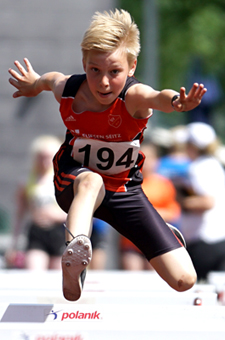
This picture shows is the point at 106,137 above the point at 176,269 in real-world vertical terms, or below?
above

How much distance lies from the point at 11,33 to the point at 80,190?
17.2 feet

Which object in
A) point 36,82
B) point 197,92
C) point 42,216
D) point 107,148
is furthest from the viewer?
point 42,216

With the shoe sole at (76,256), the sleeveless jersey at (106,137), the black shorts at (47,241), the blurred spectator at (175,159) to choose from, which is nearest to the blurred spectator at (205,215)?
the blurred spectator at (175,159)

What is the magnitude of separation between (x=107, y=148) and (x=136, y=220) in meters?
0.44

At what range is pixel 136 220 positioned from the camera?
308cm

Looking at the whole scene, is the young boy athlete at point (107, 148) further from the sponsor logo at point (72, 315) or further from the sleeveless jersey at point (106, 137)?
the sponsor logo at point (72, 315)

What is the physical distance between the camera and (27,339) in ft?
8.26

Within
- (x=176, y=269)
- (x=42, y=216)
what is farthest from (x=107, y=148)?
(x=42, y=216)

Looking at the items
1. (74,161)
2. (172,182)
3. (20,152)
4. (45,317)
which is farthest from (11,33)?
(45,317)

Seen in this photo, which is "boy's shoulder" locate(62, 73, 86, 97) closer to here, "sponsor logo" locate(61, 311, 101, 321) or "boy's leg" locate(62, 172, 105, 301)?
"boy's leg" locate(62, 172, 105, 301)

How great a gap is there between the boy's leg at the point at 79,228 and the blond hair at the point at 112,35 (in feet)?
2.18

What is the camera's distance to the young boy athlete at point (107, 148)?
2746 mm

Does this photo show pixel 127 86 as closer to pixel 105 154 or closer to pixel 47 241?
→ pixel 105 154

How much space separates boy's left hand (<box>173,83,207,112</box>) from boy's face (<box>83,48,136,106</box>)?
1.28 feet
